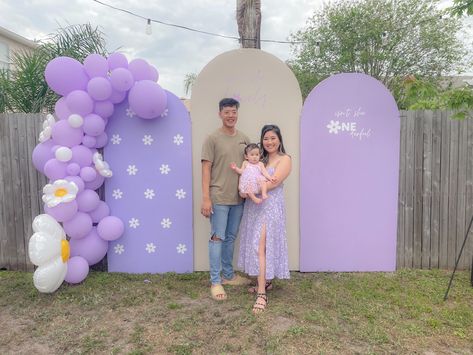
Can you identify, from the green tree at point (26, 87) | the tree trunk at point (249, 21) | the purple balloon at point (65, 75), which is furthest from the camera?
the tree trunk at point (249, 21)

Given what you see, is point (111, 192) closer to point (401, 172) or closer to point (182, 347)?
point (182, 347)

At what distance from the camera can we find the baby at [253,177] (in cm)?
297

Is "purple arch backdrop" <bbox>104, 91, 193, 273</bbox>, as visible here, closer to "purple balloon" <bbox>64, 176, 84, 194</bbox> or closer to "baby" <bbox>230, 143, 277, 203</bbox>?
"purple balloon" <bbox>64, 176, 84, 194</bbox>

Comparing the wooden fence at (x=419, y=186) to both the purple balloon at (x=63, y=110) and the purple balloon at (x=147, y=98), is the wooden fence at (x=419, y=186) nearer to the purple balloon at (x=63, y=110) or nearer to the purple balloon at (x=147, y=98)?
the purple balloon at (x=63, y=110)

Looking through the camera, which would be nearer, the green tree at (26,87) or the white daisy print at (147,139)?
the white daisy print at (147,139)

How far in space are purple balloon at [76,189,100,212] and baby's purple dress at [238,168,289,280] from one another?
1.52 meters

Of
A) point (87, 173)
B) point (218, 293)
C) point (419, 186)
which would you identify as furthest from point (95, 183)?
point (419, 186)

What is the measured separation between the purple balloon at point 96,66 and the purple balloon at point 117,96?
0.19m

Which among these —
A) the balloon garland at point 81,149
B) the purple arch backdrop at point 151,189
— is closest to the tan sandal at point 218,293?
the purple arch backdrop at point 151,189

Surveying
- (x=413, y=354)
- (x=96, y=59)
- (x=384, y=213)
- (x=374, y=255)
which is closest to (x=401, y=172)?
(x=384, y=213)

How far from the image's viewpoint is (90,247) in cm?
354

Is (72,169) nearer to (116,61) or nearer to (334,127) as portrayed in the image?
(116,61)

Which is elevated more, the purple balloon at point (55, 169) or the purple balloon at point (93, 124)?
the purple balloon at point (93, 124)

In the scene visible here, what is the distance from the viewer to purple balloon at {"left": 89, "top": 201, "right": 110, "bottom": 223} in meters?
3.61
